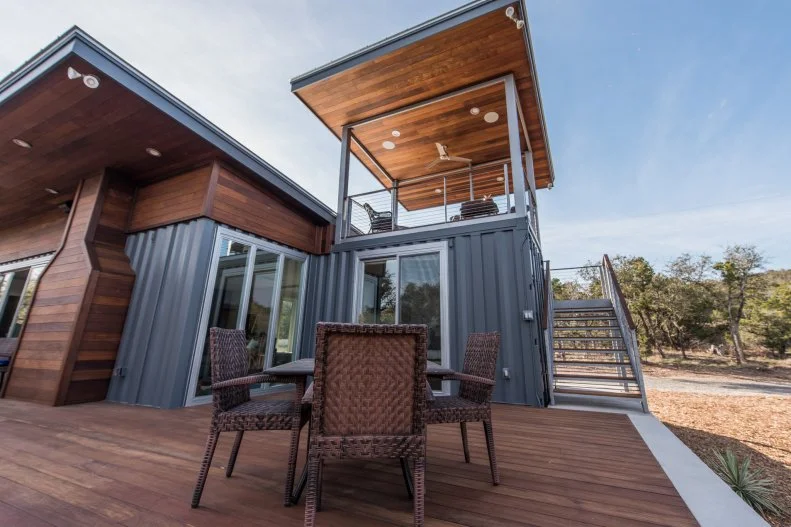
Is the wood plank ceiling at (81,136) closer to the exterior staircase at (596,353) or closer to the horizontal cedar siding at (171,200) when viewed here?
the horizontal cedar siding at (171,200)

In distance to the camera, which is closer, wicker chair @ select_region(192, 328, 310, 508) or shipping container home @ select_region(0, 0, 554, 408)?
wicker chair @ select_region(192, 328, 310, 508)

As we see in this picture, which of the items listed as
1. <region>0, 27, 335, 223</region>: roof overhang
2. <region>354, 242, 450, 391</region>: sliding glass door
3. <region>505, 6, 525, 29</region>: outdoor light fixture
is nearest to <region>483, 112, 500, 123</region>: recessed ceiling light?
<region>505, 6, 525, 29</region>: outdoor light fixture

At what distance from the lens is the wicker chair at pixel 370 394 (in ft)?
4.02

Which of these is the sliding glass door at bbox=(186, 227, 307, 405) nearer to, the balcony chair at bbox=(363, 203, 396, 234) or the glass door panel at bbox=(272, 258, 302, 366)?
the glass door panel at bbox=(272, 258, 302, 366)

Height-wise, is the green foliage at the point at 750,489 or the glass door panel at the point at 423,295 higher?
the glass door panel at the point at 423,295

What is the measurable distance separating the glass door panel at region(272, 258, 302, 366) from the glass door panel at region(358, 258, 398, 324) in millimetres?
1185

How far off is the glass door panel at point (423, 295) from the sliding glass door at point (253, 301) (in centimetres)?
194

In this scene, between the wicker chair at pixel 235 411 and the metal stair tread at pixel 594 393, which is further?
the metal stair tread at pixel 594 393

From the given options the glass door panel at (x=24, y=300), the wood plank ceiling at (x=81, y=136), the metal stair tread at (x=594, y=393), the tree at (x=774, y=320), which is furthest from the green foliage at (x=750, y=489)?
the tree at (x=774, y=320)

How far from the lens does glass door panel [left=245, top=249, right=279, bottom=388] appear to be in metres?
4.59

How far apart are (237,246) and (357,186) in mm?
2704

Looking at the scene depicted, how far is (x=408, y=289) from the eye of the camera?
5.05 meters

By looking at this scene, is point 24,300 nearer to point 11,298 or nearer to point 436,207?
point 11,298

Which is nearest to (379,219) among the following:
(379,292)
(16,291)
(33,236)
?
(379,292)
